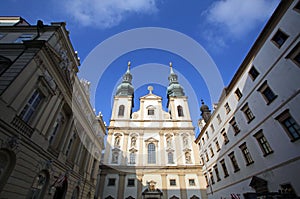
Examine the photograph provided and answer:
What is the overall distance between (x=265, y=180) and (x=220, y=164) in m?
7.46

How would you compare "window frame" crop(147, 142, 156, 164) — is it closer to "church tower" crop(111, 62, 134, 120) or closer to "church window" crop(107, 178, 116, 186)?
"church window" crop(107, 178, 116, 186)

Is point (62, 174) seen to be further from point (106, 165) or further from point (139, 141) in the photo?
point (139, 141)

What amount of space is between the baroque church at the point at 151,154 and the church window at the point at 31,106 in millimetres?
18860

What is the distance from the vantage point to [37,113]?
368 inches

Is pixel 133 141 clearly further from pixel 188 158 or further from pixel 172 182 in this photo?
pixel 188 158

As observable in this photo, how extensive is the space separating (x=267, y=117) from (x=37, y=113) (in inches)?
621

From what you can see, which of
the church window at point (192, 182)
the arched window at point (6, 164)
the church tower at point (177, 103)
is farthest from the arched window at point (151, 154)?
the arched window at point (6, 164)

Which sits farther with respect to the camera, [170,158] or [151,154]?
[151,154]

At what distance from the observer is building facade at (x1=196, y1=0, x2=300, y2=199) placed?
9023 millimetres

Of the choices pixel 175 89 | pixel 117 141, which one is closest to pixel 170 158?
pixel 117 141

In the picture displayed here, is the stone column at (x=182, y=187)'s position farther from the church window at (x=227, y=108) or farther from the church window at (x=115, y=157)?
the church window at (x=227, y=108)

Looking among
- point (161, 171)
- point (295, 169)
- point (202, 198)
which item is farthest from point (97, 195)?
point (295, 169)

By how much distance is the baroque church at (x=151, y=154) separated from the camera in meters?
23.6

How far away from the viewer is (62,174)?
1169 cm
